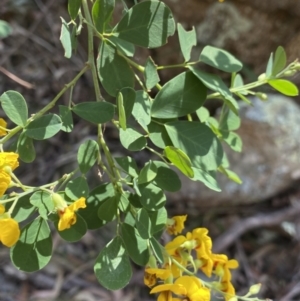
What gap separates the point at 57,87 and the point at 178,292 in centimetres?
157

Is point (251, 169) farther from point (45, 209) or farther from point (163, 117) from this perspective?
point (45, 209)

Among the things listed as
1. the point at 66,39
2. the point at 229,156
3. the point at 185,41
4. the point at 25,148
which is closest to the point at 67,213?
the point at 25,148

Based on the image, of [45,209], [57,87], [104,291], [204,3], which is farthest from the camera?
[57,87]

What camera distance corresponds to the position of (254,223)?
6.67 feet

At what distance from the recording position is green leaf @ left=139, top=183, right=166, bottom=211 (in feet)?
2.63

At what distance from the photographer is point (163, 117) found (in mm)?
852

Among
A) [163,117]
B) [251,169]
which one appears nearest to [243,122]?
[251,169]

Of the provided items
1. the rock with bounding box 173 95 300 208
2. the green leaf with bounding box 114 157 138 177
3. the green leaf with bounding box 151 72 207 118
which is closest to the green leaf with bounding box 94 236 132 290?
the green leaf with bounding box 114 157 138 177

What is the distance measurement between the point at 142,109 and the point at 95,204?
19 centimetres

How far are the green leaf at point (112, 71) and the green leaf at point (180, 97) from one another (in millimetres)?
61

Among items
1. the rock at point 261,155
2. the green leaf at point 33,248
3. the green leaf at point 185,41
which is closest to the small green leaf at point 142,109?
the green leaf at point 185,41

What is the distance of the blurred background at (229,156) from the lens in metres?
1.78

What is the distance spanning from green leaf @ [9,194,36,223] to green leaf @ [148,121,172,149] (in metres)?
0.24

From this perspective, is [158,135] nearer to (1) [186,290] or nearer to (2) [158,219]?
(2) [158,219]
